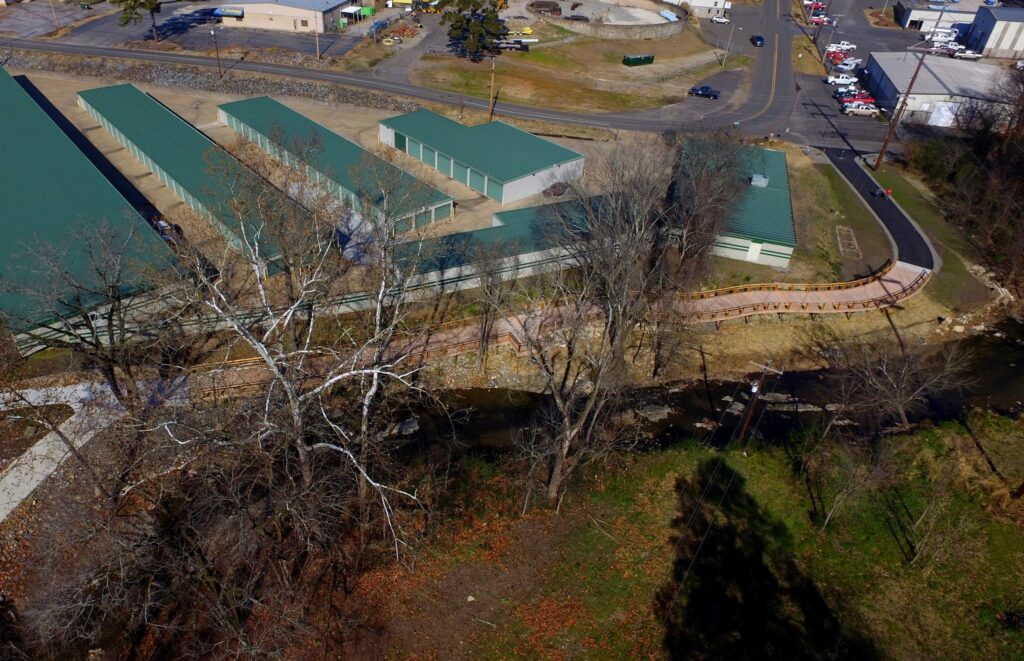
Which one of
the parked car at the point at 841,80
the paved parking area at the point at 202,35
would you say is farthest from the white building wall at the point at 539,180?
the parked car at the point at 841,80

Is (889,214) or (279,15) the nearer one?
(889,214)

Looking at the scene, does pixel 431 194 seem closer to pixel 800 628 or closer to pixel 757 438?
pixel 757 438

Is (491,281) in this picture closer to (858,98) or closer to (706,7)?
(858,98)

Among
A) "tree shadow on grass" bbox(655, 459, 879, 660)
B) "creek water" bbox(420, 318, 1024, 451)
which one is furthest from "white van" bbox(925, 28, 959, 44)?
"tree shadow on grass" bbox(655, 459, 879, 660)

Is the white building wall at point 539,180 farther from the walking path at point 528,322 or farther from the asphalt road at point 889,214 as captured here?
the asphalt road at point 889,214

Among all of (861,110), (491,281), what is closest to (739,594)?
(491,281)

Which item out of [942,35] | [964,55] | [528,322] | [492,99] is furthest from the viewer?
[942,35]
